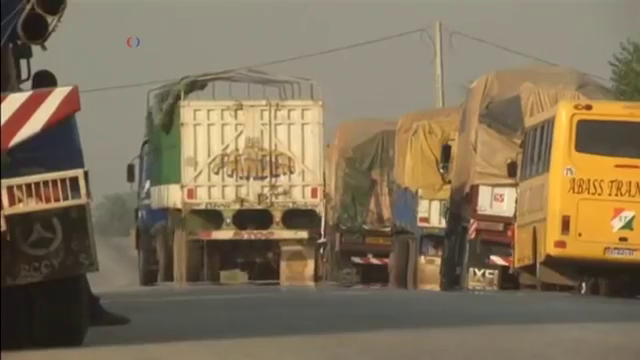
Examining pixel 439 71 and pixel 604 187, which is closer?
pixel 604 187

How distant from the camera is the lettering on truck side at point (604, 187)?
78.9 feet

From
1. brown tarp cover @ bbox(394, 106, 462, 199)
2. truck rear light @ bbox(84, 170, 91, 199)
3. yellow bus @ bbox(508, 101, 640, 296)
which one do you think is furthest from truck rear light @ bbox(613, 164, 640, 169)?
truck rear light @ bbox(84, 170, 91, 199)

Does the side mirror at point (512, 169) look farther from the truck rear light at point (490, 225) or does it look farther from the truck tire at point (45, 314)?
the truck tire at point (45, 314)

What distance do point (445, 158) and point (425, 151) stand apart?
27.0 inches

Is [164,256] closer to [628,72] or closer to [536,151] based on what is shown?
[536,151]

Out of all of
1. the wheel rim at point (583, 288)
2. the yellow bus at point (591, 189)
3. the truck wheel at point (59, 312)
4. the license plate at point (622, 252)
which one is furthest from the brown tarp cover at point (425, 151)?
the truck wheel at point (59, 312)

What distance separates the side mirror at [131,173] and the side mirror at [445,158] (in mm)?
6131

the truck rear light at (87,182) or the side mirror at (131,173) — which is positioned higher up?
the truck rear light at (87,182)

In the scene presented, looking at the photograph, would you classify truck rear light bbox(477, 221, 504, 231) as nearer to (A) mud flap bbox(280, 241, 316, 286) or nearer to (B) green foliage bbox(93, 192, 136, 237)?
(A) mud flap bbox(280, 241, 316, 286)

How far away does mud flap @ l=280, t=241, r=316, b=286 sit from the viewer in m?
29.6

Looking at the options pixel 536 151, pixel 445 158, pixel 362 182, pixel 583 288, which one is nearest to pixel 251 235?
pixel 536 151

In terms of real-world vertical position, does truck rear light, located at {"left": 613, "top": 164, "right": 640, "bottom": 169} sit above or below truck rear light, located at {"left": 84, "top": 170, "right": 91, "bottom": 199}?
below

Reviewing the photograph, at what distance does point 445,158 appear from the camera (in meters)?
34.7

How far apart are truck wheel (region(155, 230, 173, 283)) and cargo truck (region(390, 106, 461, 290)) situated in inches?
217
